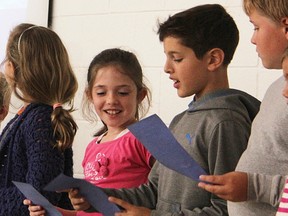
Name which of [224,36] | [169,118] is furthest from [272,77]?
[224,36]

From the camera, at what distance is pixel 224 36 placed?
4.93ft

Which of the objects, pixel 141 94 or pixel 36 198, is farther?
pixel 141 94

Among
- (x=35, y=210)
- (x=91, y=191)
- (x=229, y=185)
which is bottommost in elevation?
(x=35, y=210)

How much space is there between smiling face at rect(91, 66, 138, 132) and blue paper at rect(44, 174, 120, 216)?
1.63ft

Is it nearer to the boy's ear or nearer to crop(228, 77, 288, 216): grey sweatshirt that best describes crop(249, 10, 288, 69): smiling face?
crop(228, 77, 288, 216): grey sweatshirt

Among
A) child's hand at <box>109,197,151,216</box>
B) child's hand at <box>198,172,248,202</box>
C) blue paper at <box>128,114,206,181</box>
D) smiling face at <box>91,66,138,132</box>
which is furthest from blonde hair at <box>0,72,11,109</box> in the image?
child's hand at <box>198,172,248,202</box>

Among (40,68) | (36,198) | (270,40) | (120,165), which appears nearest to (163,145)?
(270,40)

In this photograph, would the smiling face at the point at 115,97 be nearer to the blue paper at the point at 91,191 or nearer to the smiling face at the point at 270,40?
the blue paper at the point at 91,191

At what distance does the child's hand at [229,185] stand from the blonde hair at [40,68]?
75 centimetres

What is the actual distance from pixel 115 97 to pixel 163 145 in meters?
0.69

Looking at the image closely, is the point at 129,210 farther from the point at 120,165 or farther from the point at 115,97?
the point at 115,97

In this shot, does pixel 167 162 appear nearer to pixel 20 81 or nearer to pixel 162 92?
pixel 20 81

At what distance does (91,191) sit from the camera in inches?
53.4

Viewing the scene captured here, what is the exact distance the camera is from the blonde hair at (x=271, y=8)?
1.18 meters
